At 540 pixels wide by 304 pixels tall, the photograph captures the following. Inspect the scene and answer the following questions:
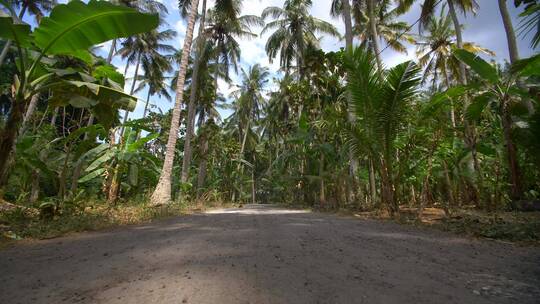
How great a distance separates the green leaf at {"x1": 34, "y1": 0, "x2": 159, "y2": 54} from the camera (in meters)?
3.81

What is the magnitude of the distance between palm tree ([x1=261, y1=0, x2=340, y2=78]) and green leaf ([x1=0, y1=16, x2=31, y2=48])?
58.9ft

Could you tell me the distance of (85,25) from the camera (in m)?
4.05

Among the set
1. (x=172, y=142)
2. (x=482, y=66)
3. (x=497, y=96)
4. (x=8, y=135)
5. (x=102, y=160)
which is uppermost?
(x=482, y=66)

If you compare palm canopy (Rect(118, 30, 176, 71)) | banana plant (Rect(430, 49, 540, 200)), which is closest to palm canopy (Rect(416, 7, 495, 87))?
banana plant (Rect(430, 49, 540, 200))

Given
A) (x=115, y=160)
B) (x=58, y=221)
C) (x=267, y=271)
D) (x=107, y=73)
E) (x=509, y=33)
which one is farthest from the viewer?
(x=509, y=33)

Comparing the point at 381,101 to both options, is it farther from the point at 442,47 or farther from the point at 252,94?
the point at 252,94

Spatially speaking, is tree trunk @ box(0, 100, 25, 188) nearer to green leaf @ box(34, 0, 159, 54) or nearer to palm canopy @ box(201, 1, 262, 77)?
green leaf @ box(34, 0, 159, 54)

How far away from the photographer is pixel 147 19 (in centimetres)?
417

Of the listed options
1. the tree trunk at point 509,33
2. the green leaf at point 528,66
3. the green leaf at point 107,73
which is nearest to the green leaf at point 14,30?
the green leaf at point 107,73

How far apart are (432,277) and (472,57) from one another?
6.66m

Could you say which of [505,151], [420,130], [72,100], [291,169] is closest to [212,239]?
[72,100]

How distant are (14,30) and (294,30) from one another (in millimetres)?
19896

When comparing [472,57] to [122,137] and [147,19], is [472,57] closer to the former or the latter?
[147,19]

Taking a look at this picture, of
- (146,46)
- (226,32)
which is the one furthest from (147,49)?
(226,32)
